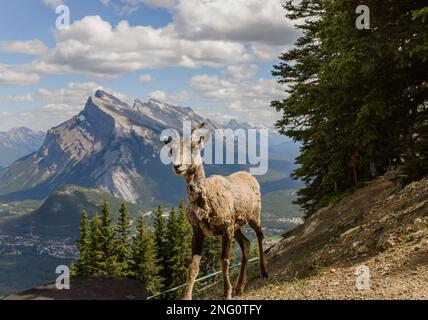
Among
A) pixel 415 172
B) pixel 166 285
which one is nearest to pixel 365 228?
pixel 415 172

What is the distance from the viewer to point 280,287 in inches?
404

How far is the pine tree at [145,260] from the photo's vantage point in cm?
5012

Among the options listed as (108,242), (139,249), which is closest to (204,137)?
(108,242)

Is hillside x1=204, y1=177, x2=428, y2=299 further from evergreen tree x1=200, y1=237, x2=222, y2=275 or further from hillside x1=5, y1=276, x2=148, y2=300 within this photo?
evergreen tree x1=200, y1=237, x2=222, y2=275

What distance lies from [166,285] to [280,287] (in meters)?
48.6

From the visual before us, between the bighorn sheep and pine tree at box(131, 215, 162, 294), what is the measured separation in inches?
1635

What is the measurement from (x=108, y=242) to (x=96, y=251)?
3305 millimetres

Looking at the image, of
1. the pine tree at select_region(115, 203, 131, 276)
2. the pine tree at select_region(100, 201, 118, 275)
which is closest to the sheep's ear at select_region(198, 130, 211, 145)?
the pine tree at select_region(100, 201, 118, 275)

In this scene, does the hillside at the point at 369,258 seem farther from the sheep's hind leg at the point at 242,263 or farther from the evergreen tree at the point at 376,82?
the evergreen tree at the point at 376,82

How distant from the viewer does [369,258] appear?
10297 mm

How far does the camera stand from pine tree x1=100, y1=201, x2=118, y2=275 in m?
48.0

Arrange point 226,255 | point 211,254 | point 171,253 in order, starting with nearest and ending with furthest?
point 226,255 < point 171,253 < point 211,254

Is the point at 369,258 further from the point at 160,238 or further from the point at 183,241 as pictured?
the point at 160,238

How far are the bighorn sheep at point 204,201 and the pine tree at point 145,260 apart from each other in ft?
136
